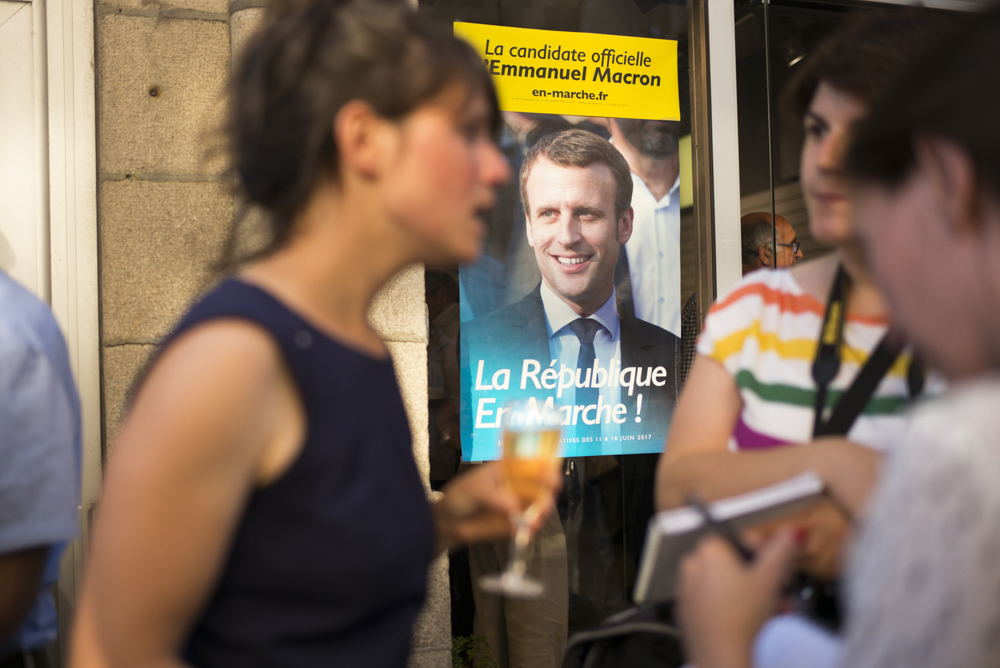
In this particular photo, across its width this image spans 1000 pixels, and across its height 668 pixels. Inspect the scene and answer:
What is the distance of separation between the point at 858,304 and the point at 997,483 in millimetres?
858

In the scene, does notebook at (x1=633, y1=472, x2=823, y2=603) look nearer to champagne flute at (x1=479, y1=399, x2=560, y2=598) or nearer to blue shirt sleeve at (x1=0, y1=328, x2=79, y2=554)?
champagne flute at (x1=479, y1=399, x2=560, y2=598)

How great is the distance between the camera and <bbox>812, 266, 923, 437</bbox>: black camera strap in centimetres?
142

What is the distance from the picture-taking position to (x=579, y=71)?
152 inches

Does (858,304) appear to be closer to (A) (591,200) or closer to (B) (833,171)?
(B) (833,171)

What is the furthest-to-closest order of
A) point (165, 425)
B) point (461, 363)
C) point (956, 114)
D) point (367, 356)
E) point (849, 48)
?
1. point (461, 363)
2. point (849, 48)
3. point (367, 356)
4. point (165, 425)
5. point (956, 114)

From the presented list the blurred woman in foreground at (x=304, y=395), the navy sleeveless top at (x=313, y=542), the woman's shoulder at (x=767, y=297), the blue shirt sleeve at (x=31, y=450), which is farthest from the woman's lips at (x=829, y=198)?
the blue shirt sleeve at (x=31, y=450)

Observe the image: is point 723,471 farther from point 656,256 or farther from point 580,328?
point 656,256

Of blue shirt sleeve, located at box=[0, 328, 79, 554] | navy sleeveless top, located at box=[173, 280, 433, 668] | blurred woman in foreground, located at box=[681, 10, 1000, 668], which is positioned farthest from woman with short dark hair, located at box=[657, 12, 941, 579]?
blue shirt sleeve, located at box=[0, 328, 79, 554]

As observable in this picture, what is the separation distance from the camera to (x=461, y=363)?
145 inches

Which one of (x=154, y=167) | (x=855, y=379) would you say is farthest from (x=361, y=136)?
(x=154, y=167)

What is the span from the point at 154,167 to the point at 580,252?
1807mm

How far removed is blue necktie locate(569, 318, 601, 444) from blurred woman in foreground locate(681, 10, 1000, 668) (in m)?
2.80

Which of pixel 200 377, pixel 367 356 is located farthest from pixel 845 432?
pixel 200 377

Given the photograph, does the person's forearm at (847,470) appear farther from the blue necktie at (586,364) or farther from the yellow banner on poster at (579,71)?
the yellow banner on poster at (579,71)
